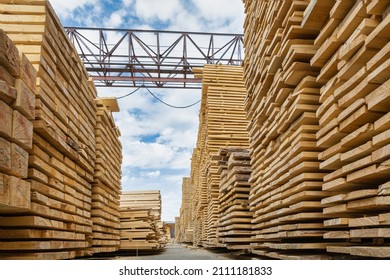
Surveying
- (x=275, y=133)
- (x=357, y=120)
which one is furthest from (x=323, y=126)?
(x=275, y=133)

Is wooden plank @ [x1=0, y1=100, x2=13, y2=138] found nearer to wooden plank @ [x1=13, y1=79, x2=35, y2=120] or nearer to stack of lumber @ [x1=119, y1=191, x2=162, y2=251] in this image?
wooden plank @ [x1=13, y1=79, x2=35, y2=120]

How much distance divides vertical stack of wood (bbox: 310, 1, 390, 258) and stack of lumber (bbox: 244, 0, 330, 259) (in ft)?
0.98

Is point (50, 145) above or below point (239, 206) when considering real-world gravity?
above

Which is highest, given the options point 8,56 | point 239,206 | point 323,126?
point 8,56

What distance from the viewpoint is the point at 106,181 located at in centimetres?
831

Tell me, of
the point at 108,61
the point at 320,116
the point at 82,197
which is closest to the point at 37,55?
the point at 82,197

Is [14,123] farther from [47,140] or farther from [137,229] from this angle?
[137,229]

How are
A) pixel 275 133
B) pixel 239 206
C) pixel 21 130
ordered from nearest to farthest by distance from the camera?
pixel 21 130
pixel 275 133
pixel 239 206

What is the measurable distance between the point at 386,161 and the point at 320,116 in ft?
4.41

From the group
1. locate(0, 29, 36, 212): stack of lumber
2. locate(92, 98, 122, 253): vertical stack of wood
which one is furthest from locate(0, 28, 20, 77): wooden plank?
locate(92, 98, 122, 253): vertical stack of wood

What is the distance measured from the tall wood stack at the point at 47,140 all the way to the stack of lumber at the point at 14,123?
0.02 metres

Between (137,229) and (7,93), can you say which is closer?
(7,93)

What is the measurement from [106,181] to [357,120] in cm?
586

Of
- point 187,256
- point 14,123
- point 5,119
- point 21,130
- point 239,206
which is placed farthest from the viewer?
point 187,256
